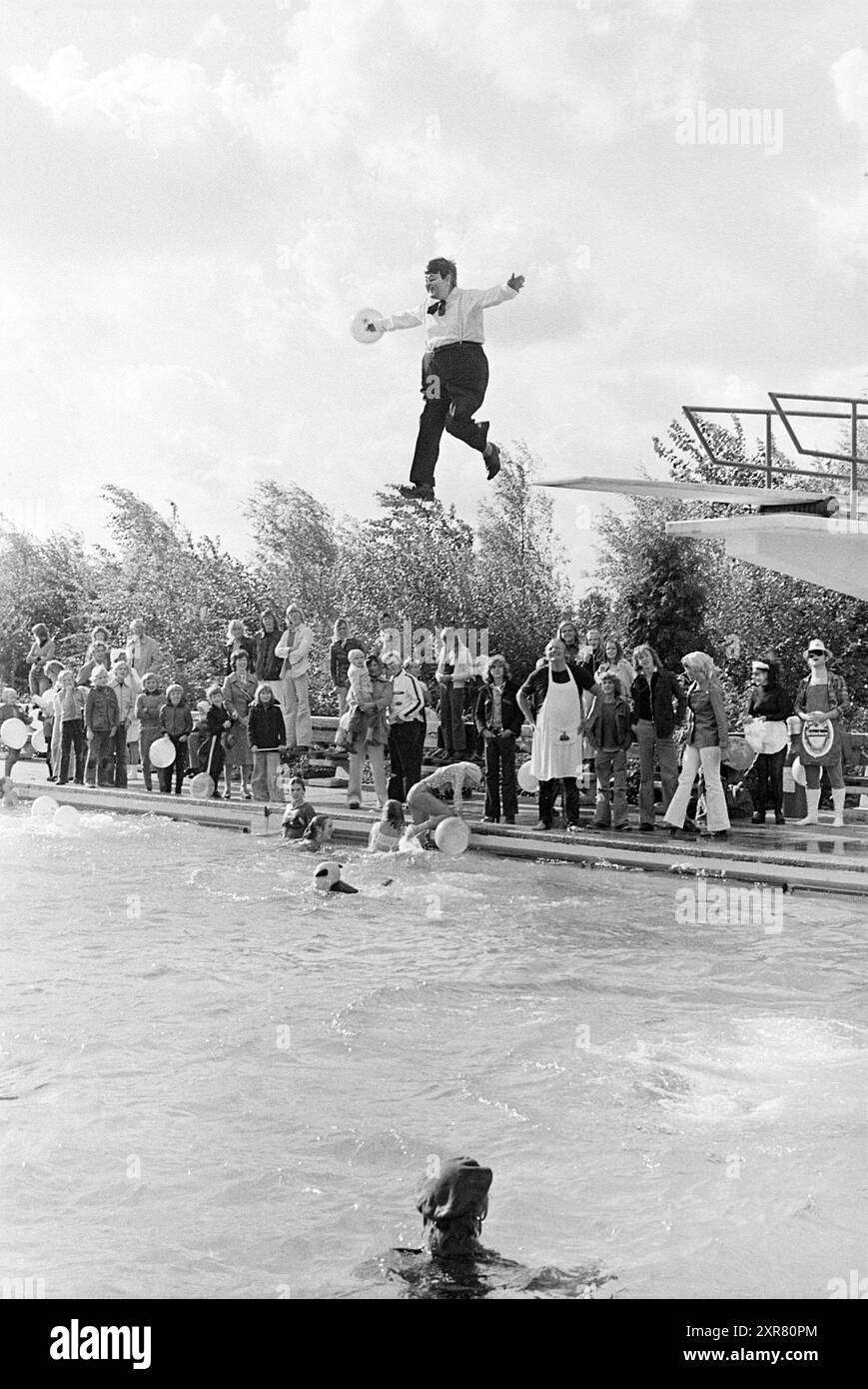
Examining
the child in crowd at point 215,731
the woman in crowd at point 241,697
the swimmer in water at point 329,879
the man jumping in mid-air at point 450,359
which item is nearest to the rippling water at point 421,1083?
the swimmer in water at point 329,879

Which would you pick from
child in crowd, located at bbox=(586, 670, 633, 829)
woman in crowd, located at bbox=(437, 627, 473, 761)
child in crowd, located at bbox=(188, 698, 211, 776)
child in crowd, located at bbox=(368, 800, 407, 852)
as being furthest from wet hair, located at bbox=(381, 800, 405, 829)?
child in crowd, located at bbox=(188, 698, 211, 776)

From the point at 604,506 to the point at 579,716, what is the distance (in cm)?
1341

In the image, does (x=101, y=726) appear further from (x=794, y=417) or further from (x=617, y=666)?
(x=794, y=417)

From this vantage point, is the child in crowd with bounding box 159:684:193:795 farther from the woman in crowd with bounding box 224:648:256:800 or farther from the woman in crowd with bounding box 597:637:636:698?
the woman in crowd with bounding box 597:637:636:698

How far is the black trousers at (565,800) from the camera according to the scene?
15086mm

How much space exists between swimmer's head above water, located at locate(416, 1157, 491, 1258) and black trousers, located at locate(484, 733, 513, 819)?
9.60 meters

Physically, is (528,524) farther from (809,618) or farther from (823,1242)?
(823,1242)

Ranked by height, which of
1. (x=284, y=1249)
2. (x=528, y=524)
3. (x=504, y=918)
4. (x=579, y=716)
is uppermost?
(x=528, y=524)

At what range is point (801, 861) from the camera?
13.0 meters

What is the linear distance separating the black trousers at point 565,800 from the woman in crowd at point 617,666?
1077 millimetres

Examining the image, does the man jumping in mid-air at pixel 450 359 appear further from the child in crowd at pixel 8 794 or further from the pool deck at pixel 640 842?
the child in crowd at pixel 8 794

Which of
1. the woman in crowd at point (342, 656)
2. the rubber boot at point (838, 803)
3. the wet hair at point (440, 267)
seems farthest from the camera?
the woman in crowd at point (342, 656)

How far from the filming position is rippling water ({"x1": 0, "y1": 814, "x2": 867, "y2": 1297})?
639 cm

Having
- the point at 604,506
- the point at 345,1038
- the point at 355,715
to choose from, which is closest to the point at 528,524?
the point at 604,506
